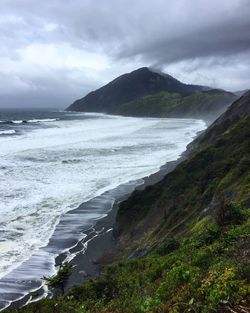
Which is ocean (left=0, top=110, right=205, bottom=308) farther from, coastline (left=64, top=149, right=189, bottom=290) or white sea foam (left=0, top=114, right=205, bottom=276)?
coastline (left=64, top=149, right=189, bottom=290)

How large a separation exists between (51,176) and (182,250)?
24104 mm

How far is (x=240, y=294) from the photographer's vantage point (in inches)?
281

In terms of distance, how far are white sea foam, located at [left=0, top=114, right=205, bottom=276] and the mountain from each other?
13.3 ft

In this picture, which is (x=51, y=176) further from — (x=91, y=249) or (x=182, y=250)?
(x=182, y=250)

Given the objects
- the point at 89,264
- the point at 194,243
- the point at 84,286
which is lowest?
the point at 89,264

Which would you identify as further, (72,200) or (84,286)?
(72,200)

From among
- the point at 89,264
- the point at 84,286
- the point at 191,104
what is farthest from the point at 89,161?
the point at 191,104

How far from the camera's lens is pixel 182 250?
12461mm

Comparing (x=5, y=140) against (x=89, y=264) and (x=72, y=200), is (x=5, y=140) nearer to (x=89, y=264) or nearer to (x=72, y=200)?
(x=72, y=200)

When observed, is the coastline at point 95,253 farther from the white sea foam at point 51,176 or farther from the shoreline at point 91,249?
Result: the white sea foam at point 51,176

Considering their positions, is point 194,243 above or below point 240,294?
below

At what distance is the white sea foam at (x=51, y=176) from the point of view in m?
21.5

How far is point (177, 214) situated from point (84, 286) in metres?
8.14

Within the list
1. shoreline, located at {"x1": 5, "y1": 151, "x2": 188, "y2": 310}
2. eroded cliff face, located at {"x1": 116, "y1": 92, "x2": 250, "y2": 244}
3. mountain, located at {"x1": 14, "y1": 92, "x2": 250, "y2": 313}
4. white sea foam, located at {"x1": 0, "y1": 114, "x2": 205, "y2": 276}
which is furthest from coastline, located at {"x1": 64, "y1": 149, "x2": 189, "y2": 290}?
white sea foam, located at {"x1": 0, "y1": 114, "x2": 205, "y2": 276}
